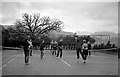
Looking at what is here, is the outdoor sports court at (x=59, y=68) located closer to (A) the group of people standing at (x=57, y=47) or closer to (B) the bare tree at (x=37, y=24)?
(A) the group of people standing at (x=57, y=47)

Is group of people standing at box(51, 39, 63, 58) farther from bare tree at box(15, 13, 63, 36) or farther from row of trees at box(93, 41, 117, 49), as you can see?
bare tree at box(15, 13, 63, 36)

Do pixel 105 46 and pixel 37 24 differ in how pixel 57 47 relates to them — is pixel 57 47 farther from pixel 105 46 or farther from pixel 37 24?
pixel 37 24

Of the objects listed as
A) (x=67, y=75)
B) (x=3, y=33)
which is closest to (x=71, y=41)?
(x=3, y=33)

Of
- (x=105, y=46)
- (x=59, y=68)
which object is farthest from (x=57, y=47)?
(x=59, y=68)

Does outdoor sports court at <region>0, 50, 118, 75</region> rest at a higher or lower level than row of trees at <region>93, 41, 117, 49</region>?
lower

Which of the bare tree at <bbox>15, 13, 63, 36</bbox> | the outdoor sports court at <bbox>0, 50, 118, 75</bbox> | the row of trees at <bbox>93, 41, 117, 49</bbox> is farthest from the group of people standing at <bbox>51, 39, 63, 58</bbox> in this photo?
the bare tree at <bbox>15, 13, 63, 36</bbox>

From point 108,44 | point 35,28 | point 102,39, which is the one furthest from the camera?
point 35,28

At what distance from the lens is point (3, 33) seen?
40.0 m

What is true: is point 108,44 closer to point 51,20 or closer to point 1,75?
point 1,75

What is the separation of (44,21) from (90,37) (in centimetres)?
3175

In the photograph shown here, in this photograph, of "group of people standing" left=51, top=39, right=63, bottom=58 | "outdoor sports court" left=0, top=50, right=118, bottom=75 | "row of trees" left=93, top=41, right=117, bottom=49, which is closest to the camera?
"outdoor sports court" left=0, top=50, right=118, bottom=75

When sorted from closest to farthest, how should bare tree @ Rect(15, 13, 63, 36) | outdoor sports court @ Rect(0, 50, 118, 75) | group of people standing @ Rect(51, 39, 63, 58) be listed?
outdoor sports court @ Rect(0, 50, 118, 75)
group of people standing @ Rect(51, 39, 63, 58)
bare tree @ Rect(15, 13, 63, 36)

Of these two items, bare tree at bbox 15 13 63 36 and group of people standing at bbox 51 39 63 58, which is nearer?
group of people standing at bbox 51 39 63 58

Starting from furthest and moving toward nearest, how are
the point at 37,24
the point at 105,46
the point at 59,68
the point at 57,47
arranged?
the point at 37,24
the point at 105,46
the point at 57,47
the point at 59,68
